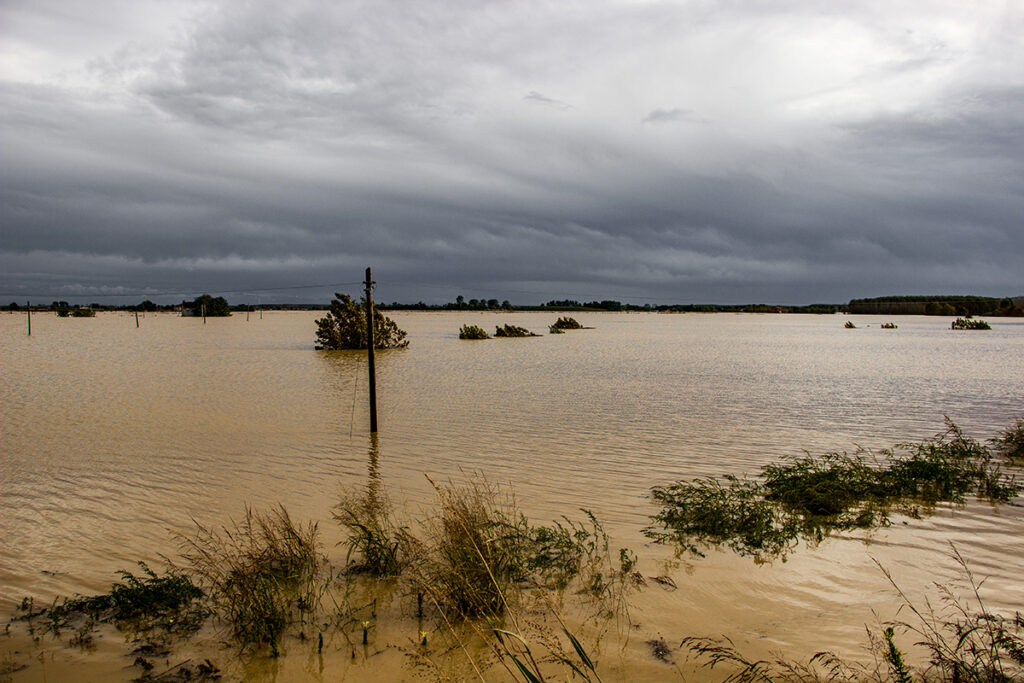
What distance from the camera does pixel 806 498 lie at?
859 centimetres

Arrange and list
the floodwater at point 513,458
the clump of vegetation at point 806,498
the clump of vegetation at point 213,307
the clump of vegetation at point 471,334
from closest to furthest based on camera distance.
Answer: the floodwater at point 513,458
the clump of vegetation at point 806,498
the clump of vegetation at point 471,334
the clump of vegetation at point 213,307

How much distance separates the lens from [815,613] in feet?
18.1

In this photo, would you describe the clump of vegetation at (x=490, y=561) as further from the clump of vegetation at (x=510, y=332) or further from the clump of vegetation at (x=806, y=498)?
the clump of vegetation at (x=510, y=332)

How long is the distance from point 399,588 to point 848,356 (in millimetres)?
38344

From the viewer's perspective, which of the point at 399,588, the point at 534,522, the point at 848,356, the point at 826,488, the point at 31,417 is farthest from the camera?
the point at 848,356

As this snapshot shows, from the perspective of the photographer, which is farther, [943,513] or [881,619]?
[943,513]

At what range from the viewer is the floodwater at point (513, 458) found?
568cm

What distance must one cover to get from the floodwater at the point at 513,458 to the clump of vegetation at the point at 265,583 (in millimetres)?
480

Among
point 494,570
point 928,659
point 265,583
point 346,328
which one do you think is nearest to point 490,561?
point 494,570

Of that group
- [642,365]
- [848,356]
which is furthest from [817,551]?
[848,356]

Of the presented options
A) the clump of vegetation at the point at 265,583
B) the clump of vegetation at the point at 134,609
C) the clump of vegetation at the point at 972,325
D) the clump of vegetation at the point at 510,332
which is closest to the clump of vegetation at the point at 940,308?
the clump of vegetation at the point at 972,325

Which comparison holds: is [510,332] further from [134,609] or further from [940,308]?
[940,308]

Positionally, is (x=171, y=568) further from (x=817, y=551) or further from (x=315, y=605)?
(x=817, y=551)

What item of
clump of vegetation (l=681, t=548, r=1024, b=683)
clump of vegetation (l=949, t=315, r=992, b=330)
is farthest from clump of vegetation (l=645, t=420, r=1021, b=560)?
clump of vegetation (l=949, t=315, r=992, b=330)
